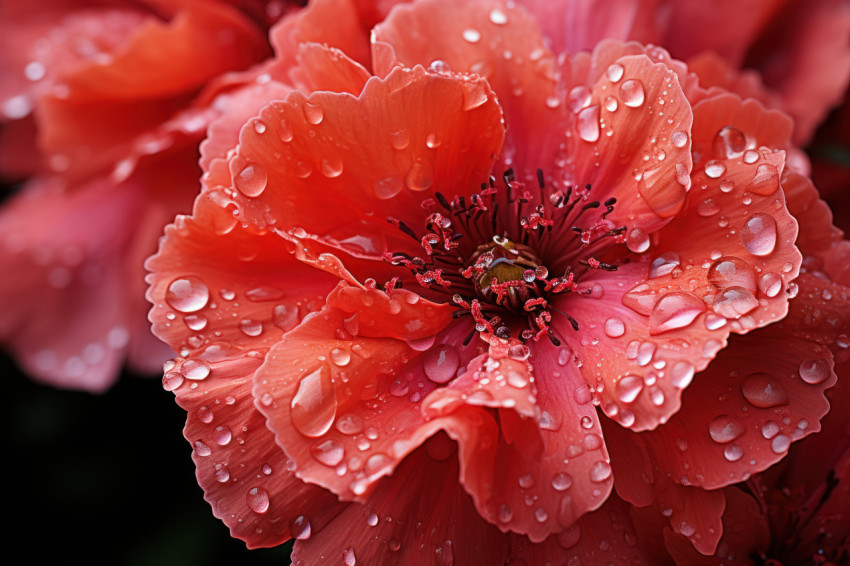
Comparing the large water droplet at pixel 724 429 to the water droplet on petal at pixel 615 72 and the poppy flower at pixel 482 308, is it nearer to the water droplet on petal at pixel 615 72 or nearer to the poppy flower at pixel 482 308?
the poppy flower at pixel 482 308

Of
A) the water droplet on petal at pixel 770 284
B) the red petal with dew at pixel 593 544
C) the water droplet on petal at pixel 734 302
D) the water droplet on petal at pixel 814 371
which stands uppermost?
the water droplet on petal at pixel 770 284

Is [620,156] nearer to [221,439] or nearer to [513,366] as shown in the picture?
[513,366]

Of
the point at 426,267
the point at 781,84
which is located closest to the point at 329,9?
the point at 426,267

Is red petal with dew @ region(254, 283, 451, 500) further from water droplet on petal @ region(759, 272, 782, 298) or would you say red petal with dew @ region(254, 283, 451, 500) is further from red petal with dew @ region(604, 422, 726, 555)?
water droplet on petal @ region(759, 272, 782, 298)

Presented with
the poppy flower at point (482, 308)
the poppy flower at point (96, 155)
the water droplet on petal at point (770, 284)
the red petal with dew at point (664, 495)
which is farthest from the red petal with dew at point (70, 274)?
the water droplet on petal at point (770, 284)

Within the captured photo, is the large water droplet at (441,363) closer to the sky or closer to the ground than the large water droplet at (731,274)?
closer to the ground

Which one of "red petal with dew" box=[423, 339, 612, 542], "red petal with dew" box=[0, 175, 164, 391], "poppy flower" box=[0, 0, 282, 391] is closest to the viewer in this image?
"red petal with dew" box=[423, 339, 612, 542]

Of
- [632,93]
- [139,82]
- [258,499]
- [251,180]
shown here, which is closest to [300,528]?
[258,499]

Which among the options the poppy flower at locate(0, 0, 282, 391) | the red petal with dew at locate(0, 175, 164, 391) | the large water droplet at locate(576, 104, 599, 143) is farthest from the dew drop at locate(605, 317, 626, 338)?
the red petal with dew at locate(0, 175, 164, 391)
